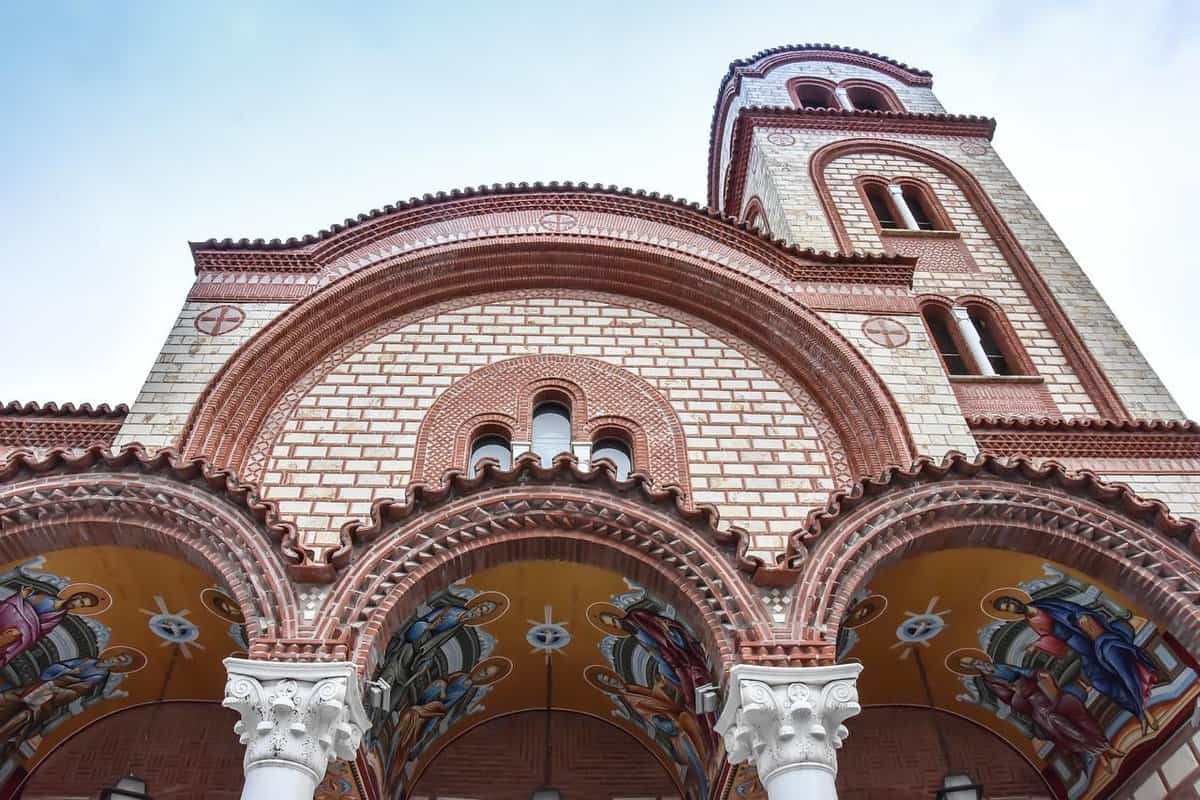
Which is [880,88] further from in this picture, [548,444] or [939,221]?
[548,444]

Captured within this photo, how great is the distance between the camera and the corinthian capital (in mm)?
6398

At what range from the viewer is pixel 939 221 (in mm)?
15562

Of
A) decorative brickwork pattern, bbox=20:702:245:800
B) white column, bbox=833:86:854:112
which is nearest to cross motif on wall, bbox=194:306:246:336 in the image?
decorative brickwork pattern, bbox=20:702:245:800

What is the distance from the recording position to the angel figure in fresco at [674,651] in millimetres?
7656

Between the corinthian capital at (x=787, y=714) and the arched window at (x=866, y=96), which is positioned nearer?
the corinthian capital at (x=787, y=714)

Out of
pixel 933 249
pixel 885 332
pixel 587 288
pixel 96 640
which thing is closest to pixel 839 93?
pixel 933 249

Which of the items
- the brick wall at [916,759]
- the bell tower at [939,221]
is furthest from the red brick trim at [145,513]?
the bell tower at [939,221]

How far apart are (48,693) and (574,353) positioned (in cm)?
599

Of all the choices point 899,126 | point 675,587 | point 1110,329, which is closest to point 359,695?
point 675,587

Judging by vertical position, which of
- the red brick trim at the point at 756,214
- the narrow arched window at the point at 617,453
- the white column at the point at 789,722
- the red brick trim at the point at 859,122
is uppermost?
the red brick trim at the point at 859,122

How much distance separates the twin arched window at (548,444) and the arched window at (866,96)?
13.2 meters

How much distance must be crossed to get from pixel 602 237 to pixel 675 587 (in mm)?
6180

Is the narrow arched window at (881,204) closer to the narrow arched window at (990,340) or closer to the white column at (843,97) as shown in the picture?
the narrow arched window at (990,340)

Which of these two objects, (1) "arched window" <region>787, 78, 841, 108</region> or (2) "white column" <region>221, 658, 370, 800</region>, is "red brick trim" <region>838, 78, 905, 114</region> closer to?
(1) "arched window" <region>787, 78, 841, 108</region>
